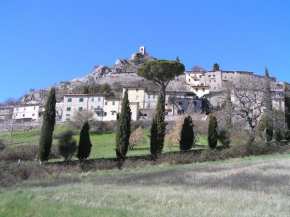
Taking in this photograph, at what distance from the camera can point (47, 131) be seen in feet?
90.9

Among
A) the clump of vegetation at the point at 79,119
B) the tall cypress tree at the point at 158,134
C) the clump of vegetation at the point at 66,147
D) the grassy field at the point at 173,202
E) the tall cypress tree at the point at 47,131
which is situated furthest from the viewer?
the clump of vegetation at the point at 79,119

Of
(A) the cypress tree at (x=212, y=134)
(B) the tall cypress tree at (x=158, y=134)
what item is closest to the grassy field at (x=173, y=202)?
(B) the tall cypress tree at (x=158, y=134)

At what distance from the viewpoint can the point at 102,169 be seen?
80.3 ft

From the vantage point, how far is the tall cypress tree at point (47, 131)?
88.6 ft

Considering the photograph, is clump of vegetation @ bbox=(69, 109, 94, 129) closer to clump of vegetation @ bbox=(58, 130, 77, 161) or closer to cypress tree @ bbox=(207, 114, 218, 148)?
clump of vegetation @ bbox=(58, 130, 77, 161)

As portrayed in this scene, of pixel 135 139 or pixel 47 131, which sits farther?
pixel 135 139

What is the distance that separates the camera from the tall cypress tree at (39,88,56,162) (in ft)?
88.6

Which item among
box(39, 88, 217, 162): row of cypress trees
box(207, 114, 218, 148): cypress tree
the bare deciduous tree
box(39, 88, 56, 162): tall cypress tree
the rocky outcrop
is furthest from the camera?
the rocky outcrop

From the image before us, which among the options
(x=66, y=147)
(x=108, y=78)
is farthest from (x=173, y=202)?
(x=108, y=78)

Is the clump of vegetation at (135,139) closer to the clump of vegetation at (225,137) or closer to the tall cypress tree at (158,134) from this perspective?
the tall cypress tree at (158,134)

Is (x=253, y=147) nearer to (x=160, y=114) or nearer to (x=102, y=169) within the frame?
(x=160, y=114)

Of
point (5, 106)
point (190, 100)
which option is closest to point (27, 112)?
point (5, 106)

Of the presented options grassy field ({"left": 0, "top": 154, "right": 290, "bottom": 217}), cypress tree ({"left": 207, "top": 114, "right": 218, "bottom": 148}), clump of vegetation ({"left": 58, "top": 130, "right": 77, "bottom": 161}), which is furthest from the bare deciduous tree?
grassy field ({"left": 0, "top": 154, "right": 290, "bottom": 217})

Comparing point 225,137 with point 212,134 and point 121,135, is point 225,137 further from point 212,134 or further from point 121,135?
point 121,135
